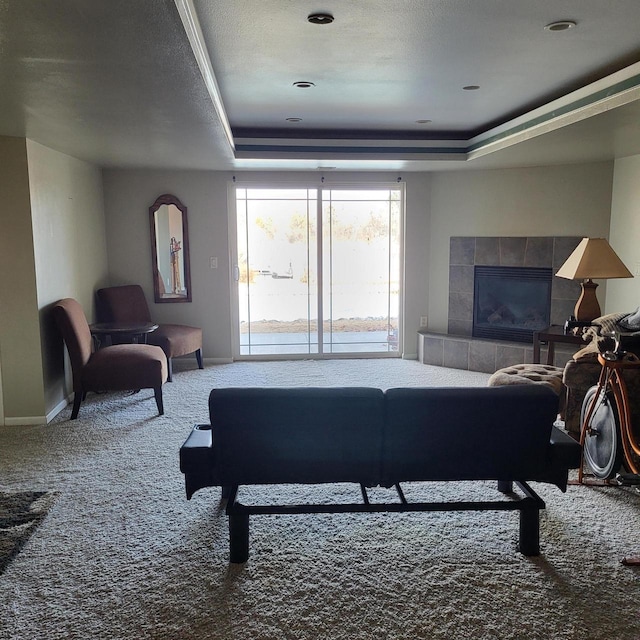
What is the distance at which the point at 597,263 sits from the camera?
14.8 ft

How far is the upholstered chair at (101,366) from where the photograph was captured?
4.58 m

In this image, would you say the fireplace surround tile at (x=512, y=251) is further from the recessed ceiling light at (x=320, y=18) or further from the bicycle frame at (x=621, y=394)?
the recessed ceiling light at (x=320, y=18)

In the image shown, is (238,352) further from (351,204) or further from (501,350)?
(501,350)

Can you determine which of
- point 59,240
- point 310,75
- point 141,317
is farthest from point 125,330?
point 310,75

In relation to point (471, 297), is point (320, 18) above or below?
above

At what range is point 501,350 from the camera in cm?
608

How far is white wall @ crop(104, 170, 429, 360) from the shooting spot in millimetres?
6363

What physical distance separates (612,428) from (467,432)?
1186 mm

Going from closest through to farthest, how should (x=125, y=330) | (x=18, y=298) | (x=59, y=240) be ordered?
(x=18, y=298), (x=59, y=240), (x=125, y=330)

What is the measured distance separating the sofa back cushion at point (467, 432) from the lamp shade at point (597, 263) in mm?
2348

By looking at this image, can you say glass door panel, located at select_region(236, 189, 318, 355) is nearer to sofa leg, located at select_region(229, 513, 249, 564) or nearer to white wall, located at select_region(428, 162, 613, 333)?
white wall, located at select_region(428, 162, 613, 333)

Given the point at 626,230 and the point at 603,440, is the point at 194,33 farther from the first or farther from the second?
the point at 626,230

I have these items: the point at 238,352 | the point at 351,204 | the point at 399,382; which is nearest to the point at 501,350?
the point at 399,382

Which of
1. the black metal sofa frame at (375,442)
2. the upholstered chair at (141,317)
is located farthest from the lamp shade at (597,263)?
the upholstered chair at (141,317)
